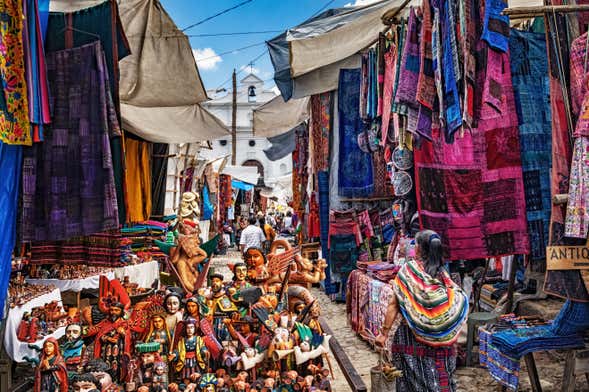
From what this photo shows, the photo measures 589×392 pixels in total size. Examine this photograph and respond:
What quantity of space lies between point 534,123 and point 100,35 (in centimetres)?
344

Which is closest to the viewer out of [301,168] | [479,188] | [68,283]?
[479,188]

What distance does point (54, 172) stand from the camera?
2865 mm

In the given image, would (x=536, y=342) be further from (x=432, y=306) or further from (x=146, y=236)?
(x=146, y=236)

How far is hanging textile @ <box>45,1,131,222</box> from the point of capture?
301cm

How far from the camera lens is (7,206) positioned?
8.51ft

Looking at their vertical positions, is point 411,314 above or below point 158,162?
below

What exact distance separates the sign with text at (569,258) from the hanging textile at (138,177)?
4732 mm

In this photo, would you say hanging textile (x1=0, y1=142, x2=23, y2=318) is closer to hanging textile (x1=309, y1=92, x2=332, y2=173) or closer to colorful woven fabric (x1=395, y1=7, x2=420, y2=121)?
colorful woven fabric (x1=395, y1=7, x2=420, y2=121)

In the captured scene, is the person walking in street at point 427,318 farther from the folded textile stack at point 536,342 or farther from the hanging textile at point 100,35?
the hanging textile at point 100,35

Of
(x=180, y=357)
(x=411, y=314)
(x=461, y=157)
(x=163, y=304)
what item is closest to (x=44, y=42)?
(x=163, y=304)

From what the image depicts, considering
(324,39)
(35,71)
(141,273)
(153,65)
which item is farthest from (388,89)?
(141,273)

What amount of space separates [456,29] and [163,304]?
2.62 meters

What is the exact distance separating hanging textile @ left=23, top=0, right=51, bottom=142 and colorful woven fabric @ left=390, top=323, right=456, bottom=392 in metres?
2.75

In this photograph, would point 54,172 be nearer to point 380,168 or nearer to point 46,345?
point 46,345
